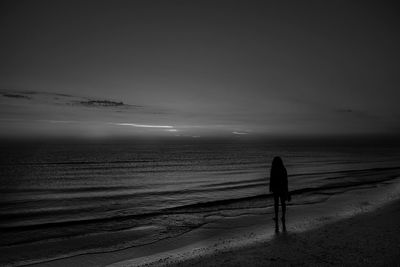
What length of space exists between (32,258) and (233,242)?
23.7 feet

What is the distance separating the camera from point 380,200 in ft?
58.7

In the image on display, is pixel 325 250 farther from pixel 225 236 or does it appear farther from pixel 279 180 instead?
pixel 225 236

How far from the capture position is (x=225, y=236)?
1130 cm

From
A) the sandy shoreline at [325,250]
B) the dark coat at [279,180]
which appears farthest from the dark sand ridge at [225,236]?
the dark coat at [279,180]

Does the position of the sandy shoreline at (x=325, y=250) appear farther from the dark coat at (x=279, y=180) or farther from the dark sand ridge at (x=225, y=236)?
the dark coat at (x=279, y=180)

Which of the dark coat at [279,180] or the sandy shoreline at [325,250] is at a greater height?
the dark coat at [279,180]

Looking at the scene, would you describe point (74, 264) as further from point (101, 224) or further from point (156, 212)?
point (156, 212)

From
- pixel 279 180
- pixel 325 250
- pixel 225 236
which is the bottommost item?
pixel 225 236

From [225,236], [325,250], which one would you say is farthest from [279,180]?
[225,236]

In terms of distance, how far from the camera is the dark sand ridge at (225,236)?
9078 millimetres

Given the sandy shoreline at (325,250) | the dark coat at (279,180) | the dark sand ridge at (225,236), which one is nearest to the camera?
the sandy shoreline at (325,250)

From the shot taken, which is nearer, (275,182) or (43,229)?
(275,182)

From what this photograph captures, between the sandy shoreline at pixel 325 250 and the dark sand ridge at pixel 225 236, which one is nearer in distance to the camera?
the sandy shoreline at pixel 325 250

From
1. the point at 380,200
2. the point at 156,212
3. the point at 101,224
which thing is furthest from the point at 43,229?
the point at 380,200
